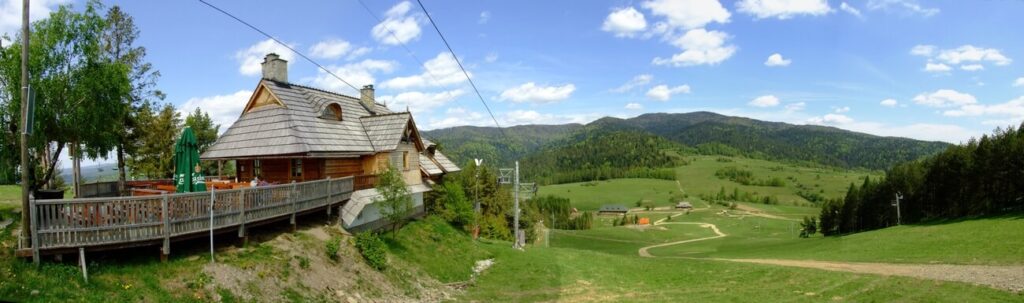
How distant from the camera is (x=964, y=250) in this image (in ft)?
104

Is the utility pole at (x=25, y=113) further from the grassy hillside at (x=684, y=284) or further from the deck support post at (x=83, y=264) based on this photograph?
the grassy hillside at (x=684, y=284)

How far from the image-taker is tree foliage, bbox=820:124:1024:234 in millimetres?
54719

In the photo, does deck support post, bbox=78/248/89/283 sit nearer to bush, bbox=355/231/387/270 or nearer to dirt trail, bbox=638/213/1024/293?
bush, bbox=355/231/387/270

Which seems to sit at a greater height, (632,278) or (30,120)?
(30,120)

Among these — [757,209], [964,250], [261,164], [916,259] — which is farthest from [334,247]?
[757,209]

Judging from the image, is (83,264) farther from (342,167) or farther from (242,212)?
(342,167)

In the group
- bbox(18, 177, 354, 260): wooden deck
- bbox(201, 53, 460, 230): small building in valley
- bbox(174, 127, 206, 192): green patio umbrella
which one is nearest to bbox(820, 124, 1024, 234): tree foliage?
bbox(201, 53, 460, 230): small building in valley

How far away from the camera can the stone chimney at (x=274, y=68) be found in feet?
89.9

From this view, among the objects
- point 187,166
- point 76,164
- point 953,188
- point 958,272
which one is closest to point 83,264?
point 187,166

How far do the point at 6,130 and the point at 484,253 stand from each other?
21335mm

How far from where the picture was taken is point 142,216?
502 inches

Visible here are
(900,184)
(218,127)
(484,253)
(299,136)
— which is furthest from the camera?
(900,184)

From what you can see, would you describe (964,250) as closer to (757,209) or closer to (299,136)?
(299,136)

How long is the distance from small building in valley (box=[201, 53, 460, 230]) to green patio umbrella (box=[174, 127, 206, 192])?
18.3 feet
